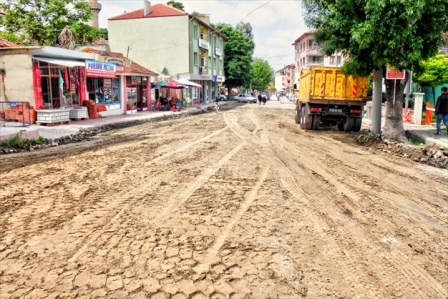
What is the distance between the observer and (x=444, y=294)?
338 cm

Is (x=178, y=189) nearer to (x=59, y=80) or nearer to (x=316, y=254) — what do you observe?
(x=316, y=254)

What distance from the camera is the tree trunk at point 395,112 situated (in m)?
13.1

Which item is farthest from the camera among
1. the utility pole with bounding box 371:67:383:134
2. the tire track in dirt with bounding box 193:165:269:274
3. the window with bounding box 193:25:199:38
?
the window with bounding box 193:25:199:38

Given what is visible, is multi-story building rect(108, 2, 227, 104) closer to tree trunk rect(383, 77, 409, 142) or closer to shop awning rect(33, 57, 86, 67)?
shop awning rect(33, 57, 86, 67)

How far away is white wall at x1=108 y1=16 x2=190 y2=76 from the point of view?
42625mm

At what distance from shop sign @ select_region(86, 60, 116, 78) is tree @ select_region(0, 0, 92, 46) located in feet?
35.8

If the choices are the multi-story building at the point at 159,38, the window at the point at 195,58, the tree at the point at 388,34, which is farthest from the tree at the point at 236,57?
the tree at the point at 388,34

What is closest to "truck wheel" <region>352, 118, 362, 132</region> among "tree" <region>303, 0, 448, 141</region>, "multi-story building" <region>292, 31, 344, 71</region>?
"tree" <region>303, 0, 448, 141</region>

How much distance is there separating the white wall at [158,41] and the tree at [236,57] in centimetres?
1809

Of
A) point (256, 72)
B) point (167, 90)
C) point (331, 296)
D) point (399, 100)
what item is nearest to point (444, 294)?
point (331, 296)

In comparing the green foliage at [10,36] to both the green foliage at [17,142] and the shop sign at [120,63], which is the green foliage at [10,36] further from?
the green foliage at [17,142]

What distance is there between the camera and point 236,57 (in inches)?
2406

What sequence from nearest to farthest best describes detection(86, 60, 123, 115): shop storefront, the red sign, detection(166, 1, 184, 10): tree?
the red sign < detection(86, 60, 123, 115): shop storefront < detection(166, 1, 184, 10): tree

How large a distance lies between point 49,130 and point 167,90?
2466cm
